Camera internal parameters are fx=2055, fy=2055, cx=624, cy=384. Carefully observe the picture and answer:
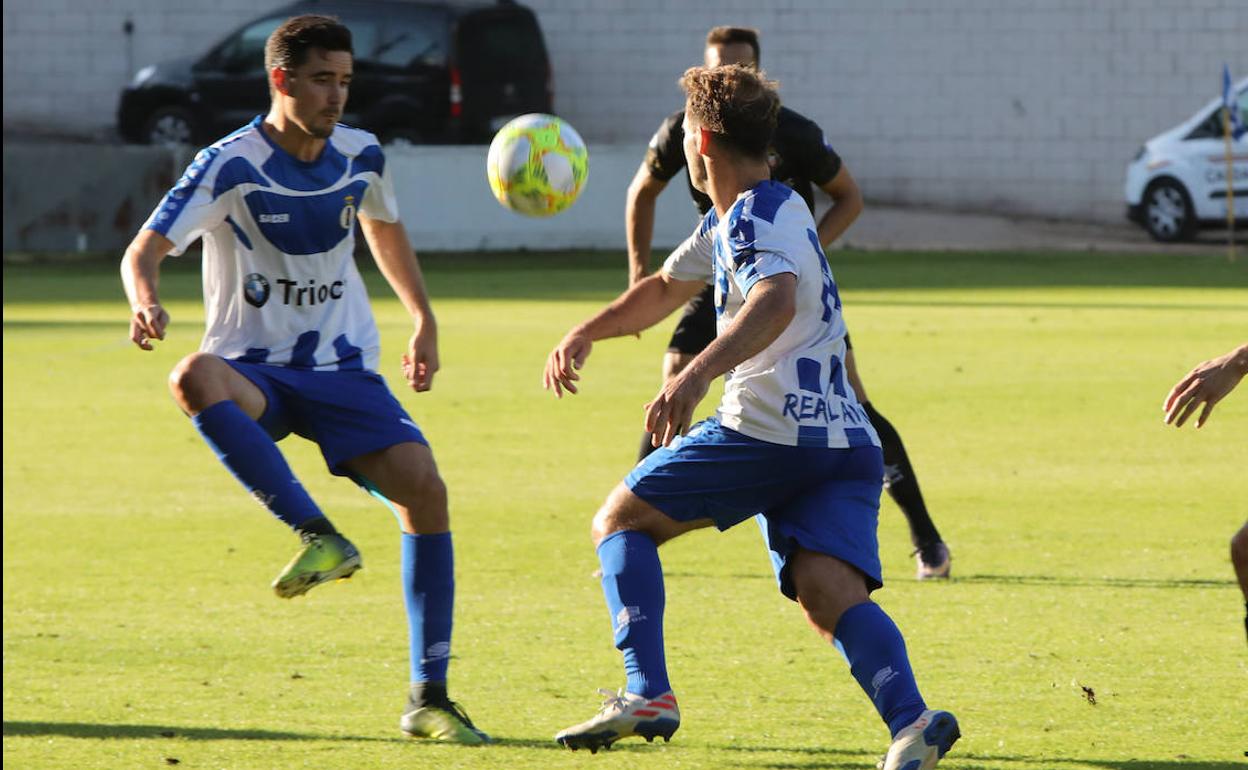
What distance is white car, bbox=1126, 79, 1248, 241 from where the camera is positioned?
26391 mm

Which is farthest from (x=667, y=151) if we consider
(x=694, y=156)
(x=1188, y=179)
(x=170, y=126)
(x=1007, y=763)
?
(x=170, y=126)

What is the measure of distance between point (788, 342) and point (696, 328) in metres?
2.84

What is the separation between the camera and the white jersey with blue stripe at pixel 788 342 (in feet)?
15.6

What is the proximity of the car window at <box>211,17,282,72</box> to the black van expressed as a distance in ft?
0.05

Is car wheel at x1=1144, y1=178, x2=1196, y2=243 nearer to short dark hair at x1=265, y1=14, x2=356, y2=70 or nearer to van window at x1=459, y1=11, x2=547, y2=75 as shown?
van window at x1=459, y1=11, x2=547, y2=75

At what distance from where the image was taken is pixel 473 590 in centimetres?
773

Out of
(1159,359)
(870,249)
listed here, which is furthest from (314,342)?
(870,249)

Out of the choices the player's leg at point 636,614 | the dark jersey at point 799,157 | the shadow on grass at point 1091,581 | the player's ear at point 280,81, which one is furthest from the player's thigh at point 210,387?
the shadow on grass at point 1091,581

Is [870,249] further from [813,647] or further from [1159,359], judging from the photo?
[813,647]

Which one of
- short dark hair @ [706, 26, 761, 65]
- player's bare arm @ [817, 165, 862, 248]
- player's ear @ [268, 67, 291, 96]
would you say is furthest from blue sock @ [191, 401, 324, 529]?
short dark hair @ [706, 26, 761, 65]

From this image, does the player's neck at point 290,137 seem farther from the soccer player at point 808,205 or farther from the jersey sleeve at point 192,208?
the soccer player at point 808,205

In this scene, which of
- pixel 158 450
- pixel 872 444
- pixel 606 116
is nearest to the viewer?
pixel 872 444

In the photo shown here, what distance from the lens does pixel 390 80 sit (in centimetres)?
2845

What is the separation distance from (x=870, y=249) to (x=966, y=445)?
1640cm
